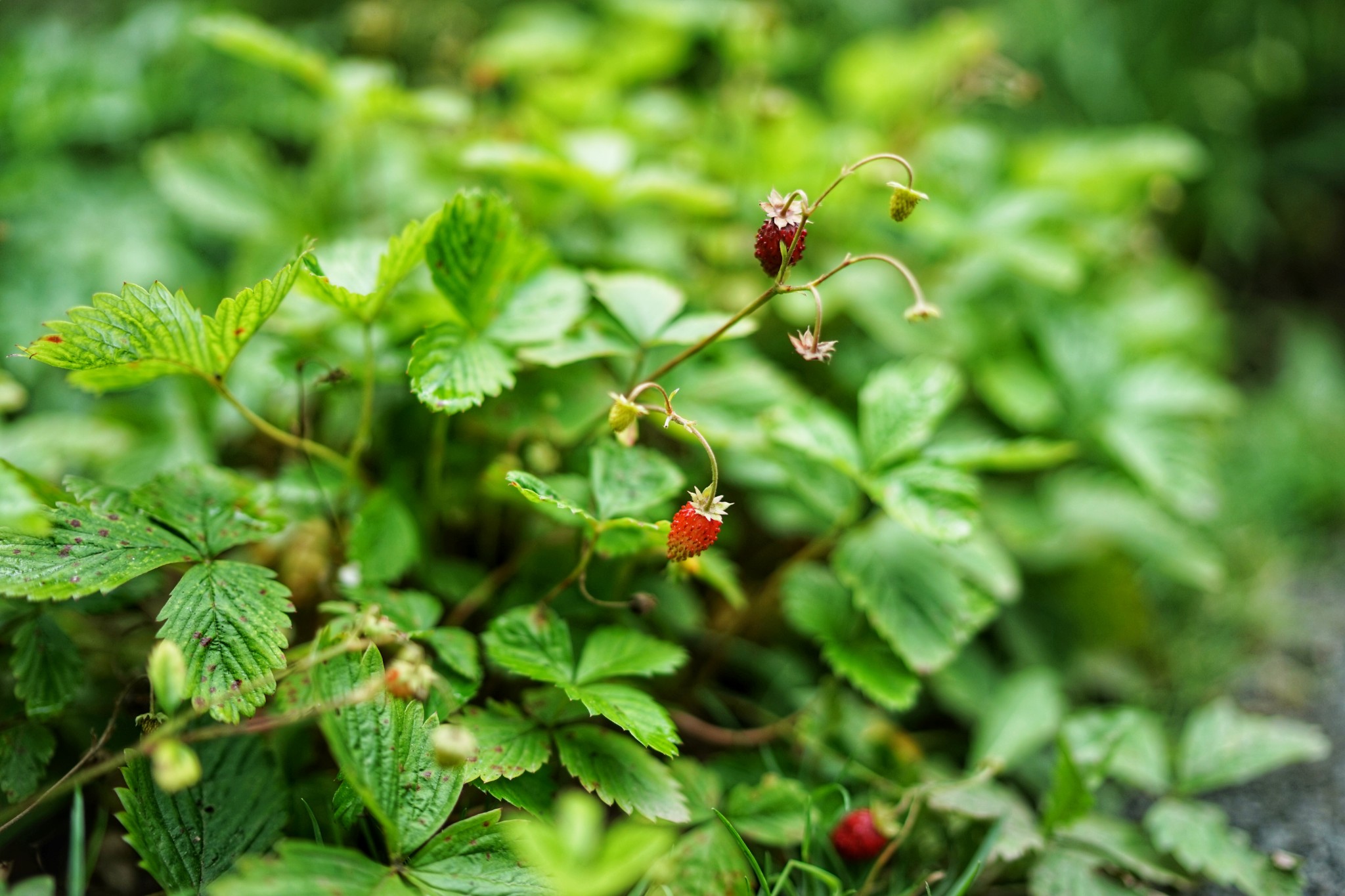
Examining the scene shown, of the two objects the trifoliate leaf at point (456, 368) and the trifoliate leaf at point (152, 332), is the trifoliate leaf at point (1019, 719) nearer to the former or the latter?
the trifoliate leaf at point (456, 368)

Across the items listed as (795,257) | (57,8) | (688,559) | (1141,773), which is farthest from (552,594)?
(57,8)

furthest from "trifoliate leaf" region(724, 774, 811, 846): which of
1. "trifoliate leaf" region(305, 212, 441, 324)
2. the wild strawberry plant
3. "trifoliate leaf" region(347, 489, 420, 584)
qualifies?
"trifoliate leaf" region(305, 212, 441, 324)

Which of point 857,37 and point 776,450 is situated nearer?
point 776,450

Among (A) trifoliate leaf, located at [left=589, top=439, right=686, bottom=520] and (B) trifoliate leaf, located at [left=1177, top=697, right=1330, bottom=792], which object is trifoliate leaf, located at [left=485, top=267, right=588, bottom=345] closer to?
(A) trifoliate leaf, located at [left=589, top=439, right=686, bottom=520]

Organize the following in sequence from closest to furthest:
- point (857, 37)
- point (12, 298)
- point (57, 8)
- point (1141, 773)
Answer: point (1141, 773) < point (12, 298) < point (57, 8) < point (857, 37)

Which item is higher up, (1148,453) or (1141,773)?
(1148,453)

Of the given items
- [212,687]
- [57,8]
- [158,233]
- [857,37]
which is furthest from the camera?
[857,37]

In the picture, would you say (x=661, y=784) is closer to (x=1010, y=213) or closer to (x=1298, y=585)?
(x=1010, y=213)

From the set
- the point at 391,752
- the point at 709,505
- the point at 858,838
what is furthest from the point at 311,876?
the point at 858,838
